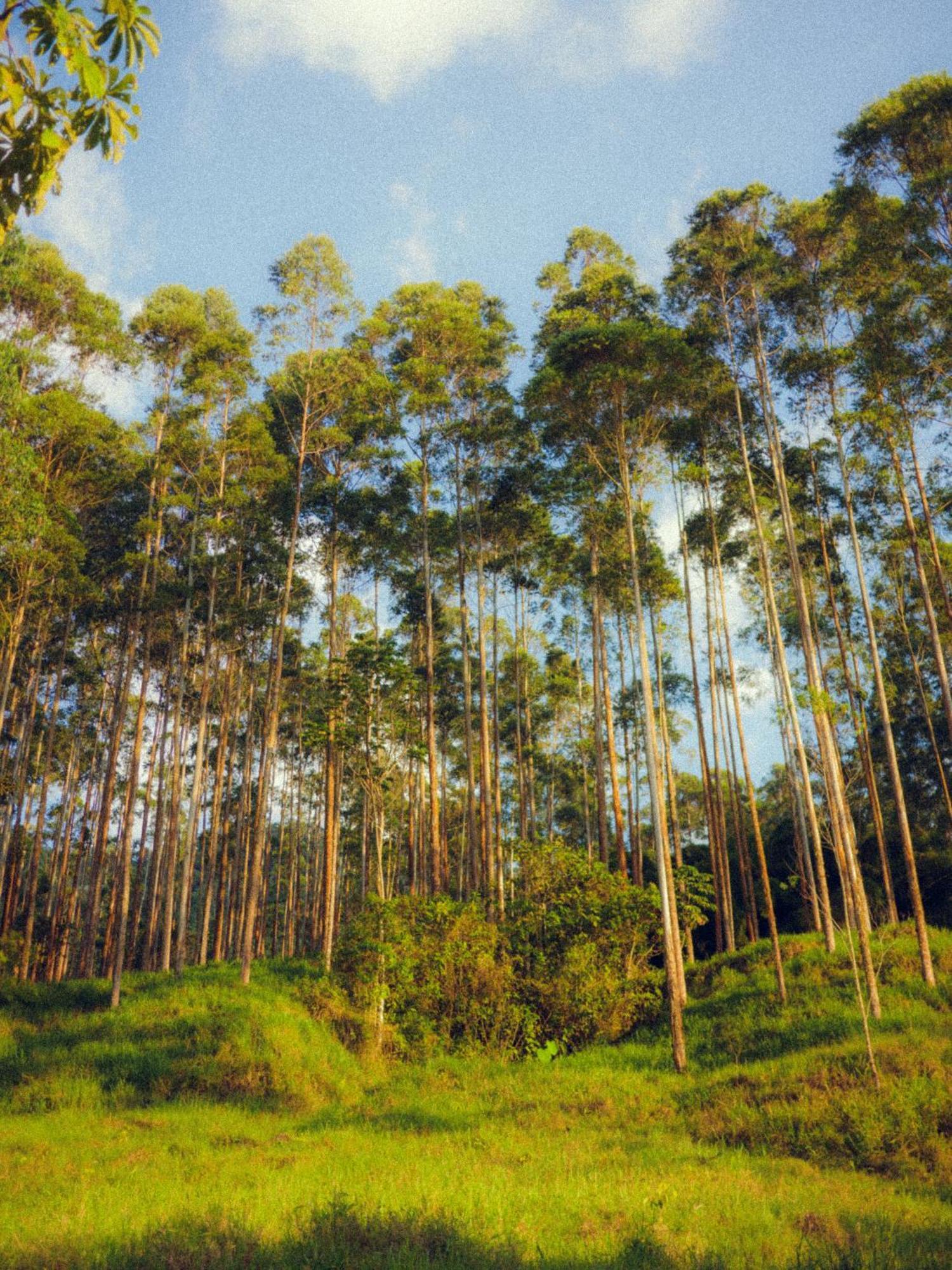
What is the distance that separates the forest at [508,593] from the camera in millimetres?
14891

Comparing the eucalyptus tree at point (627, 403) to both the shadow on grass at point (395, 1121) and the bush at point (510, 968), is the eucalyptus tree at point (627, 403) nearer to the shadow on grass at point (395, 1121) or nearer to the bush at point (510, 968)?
the bush at point (510, 968)

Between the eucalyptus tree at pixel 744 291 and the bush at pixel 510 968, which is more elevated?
the eucalyptus tree at pixel 744 291

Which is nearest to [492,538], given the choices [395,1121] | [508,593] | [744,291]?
[508,593]

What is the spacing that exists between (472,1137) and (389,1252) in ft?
16.6

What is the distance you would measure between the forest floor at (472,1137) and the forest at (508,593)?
29cm

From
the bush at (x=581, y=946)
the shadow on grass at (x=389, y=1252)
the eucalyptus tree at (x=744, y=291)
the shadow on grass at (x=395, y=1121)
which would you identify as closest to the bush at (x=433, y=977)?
the bush at (x=581, y=946)

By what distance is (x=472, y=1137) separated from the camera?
937cm

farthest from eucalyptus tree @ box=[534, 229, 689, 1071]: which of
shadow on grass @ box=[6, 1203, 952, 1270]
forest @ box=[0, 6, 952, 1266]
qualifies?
shadow on grass @ box=[6, 1203, 952, 1270]

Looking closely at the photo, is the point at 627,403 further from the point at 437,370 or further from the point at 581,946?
the point at 581,946

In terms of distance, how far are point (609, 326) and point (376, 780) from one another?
35.8 feet

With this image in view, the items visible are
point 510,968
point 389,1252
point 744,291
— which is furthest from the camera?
point 744,291

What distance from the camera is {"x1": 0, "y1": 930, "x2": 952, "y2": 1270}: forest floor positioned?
17.3ft

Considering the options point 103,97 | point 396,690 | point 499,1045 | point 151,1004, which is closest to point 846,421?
point 396,690

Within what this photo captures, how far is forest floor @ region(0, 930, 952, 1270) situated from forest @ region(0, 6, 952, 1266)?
0.95 ft
